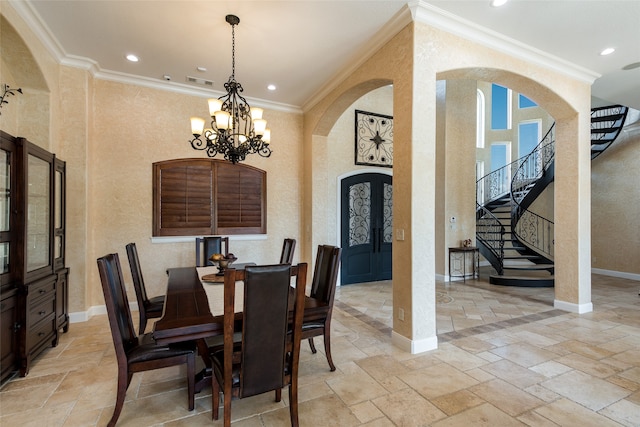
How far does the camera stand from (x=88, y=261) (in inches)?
161

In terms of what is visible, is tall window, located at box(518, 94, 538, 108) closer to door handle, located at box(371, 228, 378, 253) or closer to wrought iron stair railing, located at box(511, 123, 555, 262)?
wrought iron stair railing, located at box(511, 123, 555, 262)

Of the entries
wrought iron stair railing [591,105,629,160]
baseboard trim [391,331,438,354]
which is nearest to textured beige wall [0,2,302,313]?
baseboard trim [391,331,438,354]

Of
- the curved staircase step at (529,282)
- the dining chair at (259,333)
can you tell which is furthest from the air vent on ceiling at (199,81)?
the curved staircase step at (529,282)

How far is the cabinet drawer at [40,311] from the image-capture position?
270cm

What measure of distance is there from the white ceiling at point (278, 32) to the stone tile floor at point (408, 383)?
341cm

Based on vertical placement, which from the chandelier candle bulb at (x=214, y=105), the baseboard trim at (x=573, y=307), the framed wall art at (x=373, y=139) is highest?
the framed wall art at (x=373, y=139)

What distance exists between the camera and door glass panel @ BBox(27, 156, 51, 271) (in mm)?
2887

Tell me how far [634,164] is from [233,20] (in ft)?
28.5

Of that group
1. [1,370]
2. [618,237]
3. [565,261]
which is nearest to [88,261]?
[1,370]

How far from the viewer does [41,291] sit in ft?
9.51

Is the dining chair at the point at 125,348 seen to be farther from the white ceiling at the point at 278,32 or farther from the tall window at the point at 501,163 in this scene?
the tall window at the point at 501,163

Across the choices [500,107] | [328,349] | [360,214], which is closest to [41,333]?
[328,349]

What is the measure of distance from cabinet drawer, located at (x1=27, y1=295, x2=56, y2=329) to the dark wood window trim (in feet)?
5.27

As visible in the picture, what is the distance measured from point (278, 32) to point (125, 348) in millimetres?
3304
